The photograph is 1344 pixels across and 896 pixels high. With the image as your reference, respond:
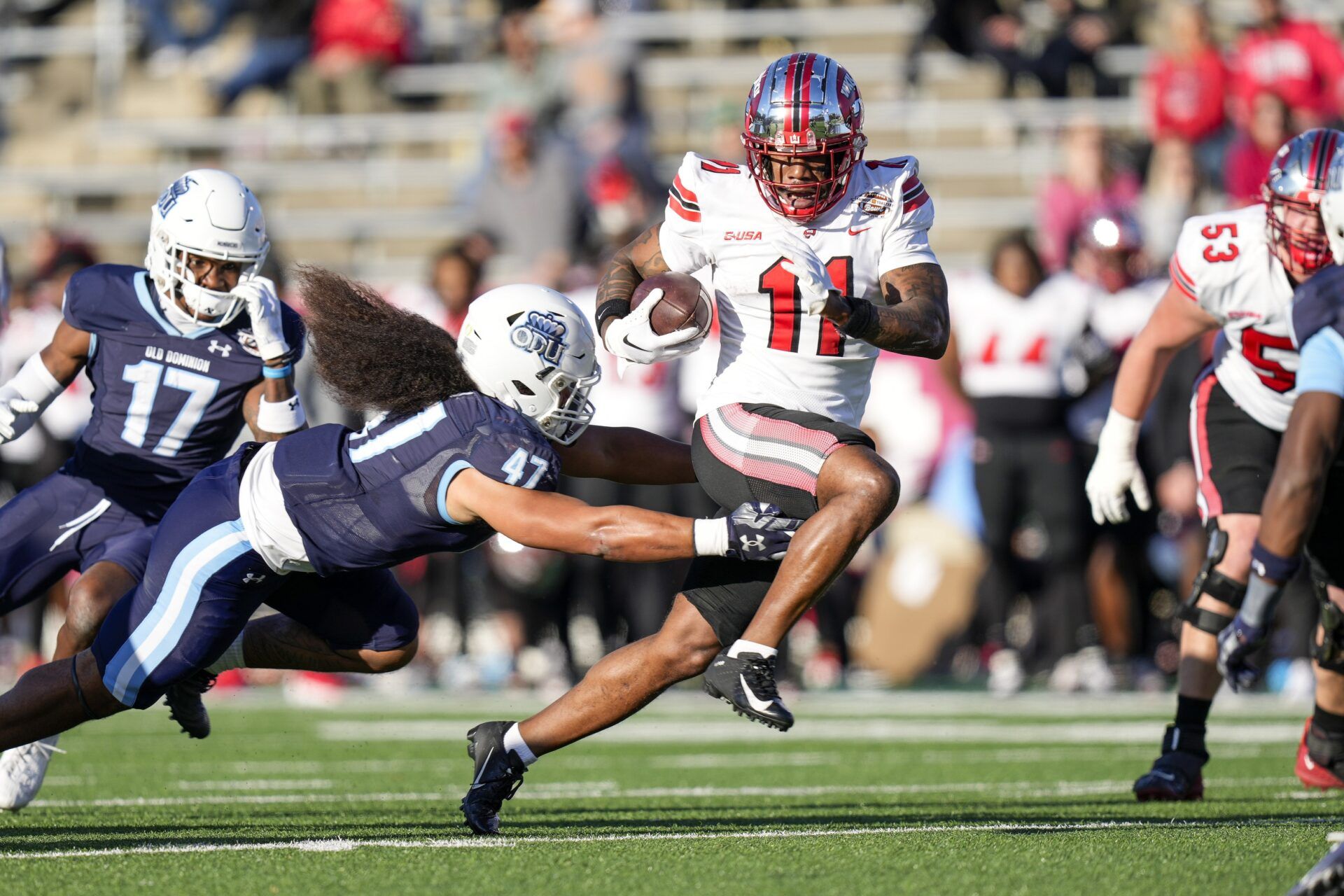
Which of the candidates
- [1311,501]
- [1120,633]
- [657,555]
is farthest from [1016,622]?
[657,555]

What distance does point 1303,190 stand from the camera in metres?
5.01

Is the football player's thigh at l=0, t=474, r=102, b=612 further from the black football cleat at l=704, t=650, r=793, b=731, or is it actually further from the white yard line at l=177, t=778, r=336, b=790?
the black football cleat at l=704, t=650, r=793, b=731

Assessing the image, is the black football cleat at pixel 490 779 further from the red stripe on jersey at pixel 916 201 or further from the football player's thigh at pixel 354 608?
the red stripe on jersey at pixel 916 201

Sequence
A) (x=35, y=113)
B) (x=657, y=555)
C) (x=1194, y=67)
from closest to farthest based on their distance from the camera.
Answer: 1. (x=657, y=555)
2. (x=1194, y=67)
3. (x=35, y=113)

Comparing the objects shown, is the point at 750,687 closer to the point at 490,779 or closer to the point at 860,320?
the point at 490,779

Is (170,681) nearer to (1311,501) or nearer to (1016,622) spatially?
(1311,501)

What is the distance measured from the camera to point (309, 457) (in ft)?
14.1

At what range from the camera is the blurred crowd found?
927 cm

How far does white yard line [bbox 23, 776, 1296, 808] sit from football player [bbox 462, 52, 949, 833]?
1066 mm

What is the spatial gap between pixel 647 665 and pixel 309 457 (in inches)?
37.1

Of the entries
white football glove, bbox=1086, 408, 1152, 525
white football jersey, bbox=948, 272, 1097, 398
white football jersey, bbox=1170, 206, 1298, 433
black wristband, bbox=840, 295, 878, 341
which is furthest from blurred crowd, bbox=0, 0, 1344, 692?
black wristband, bbox=840, 295, 878, 341

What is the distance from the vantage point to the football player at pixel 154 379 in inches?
205

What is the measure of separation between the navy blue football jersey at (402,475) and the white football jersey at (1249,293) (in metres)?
2.08

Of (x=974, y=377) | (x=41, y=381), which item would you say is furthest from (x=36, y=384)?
(x=974, y=377)
